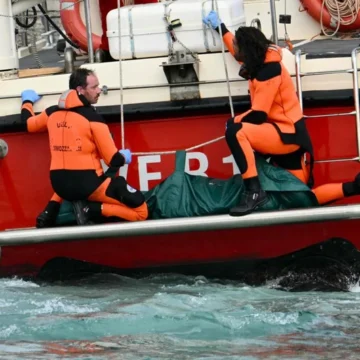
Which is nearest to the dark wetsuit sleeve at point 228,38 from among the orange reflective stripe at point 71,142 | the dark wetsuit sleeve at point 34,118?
the orange reflective stripe at point 71,142

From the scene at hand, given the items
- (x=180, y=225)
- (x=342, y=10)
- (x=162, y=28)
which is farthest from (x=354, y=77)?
(x=342, y=10)

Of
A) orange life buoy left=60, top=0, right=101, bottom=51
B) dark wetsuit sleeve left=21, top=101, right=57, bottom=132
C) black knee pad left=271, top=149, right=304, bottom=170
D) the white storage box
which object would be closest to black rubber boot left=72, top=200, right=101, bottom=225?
dark wetsuit sleeve left=21, top=101, right=57, bottom=132

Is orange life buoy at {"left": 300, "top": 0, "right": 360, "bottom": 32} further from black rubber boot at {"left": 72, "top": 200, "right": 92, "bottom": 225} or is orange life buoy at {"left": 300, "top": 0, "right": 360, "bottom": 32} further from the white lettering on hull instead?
black rubber boot at {"left": 72, "top": 200, "right": 92, "bottom": 225}

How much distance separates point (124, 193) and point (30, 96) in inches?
34.6

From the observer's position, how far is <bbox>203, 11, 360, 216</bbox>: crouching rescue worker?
6672 millimetres

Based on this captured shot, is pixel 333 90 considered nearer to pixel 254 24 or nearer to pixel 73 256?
pixel 254 24

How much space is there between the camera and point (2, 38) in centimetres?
721

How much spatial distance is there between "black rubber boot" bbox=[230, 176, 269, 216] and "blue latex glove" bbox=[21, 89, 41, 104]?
56.0 inches

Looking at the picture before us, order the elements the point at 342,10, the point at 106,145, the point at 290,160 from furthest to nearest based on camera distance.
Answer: the point at 342,10, the point at 290,160, the point at 106,145

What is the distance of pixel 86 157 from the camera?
22.5 feet

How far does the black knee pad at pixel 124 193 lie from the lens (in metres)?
6.85

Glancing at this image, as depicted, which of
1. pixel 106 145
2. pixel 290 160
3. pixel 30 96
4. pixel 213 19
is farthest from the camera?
pixel 30 96

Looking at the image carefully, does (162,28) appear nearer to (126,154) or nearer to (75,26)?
(126,154)

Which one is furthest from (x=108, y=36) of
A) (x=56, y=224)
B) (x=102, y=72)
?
(x=56, y=224)
